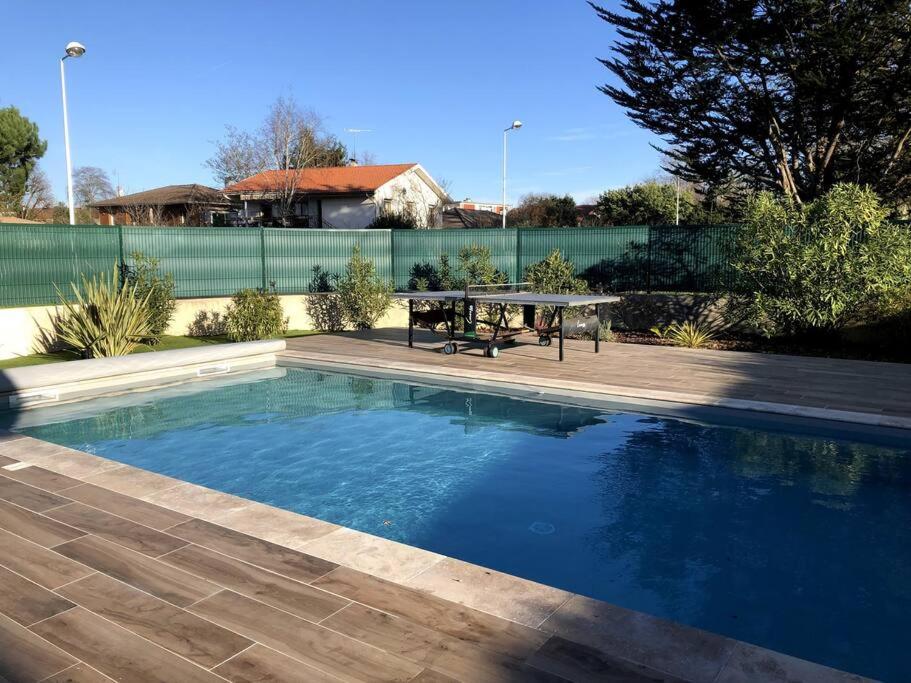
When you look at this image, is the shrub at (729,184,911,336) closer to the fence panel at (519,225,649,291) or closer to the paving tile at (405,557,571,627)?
the fence panel at (519,225,649,291)

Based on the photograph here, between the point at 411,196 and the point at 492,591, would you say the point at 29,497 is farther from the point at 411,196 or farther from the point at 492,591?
the point at 411,196

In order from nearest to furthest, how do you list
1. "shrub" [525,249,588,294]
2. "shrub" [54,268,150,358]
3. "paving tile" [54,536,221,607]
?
"paving tile" [54,536,221,607]
"shrub" [54,268,150,358]
"shrub" [525,249,588,294]

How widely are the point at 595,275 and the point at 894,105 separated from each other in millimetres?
8593

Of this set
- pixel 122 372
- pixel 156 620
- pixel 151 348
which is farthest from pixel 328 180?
pixel 156 620

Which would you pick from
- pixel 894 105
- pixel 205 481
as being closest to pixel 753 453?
pixel 205 481

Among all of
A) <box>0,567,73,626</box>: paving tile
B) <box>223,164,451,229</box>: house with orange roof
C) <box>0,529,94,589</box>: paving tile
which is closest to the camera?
<box>0,567,73,626</box>: paving tile

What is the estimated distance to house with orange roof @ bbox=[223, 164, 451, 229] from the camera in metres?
39.0

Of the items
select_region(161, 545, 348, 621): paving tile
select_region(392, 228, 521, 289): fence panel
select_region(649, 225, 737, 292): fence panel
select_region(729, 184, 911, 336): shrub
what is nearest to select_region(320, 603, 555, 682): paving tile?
select_region(161, 545, 348, 621): paving tile

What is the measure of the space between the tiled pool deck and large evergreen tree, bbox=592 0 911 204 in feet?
53.1

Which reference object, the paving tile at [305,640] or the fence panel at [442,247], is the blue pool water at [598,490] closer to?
the paving tile at [305,640]

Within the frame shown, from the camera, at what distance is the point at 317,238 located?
17312 mm

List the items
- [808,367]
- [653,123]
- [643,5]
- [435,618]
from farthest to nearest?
1. [653,123]
2. [643,5]
3. [808,367]
4. [435,618]

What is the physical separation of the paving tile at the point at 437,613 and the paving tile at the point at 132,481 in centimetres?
→ 237

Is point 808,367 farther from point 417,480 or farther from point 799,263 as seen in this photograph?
point 417,480
